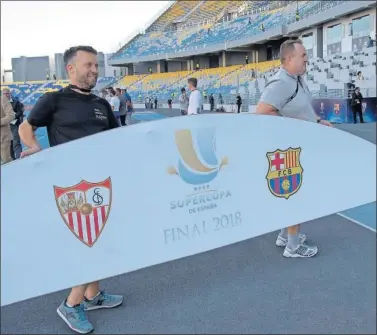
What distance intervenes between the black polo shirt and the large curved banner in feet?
1.48

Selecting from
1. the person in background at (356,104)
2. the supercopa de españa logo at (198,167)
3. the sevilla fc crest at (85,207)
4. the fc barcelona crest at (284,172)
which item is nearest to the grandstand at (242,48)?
the person in background at (356,104)

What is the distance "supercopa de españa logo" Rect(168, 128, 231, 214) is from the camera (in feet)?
8.45

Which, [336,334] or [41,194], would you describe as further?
[336,334]

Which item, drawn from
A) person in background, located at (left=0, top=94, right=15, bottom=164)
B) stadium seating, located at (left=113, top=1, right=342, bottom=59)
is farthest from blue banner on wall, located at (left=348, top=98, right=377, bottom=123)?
stadium seating, located at (left=113, top=1, right=342, bottom=59)

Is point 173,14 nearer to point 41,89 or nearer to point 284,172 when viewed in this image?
point 41,89

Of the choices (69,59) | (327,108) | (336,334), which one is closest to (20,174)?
(69,59)

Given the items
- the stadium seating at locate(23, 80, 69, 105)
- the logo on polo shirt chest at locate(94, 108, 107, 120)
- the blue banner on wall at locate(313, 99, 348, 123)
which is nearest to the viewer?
the logo on polo shirt chest at locate(94, 108, 107, 120)

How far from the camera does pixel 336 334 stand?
2551 mm

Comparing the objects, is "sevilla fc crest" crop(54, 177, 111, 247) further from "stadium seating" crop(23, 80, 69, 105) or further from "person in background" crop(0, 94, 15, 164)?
"stadium seating" crop(23, 80, 69, 105)

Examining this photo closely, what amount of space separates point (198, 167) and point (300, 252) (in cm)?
159

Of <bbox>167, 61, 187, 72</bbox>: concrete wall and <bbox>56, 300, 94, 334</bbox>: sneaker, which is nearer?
<bbox>56, 300, 94, 334</bbox>: sneaker

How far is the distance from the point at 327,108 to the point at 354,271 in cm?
1478

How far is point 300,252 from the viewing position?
377 cm

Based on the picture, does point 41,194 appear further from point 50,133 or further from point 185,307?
point 185,307
